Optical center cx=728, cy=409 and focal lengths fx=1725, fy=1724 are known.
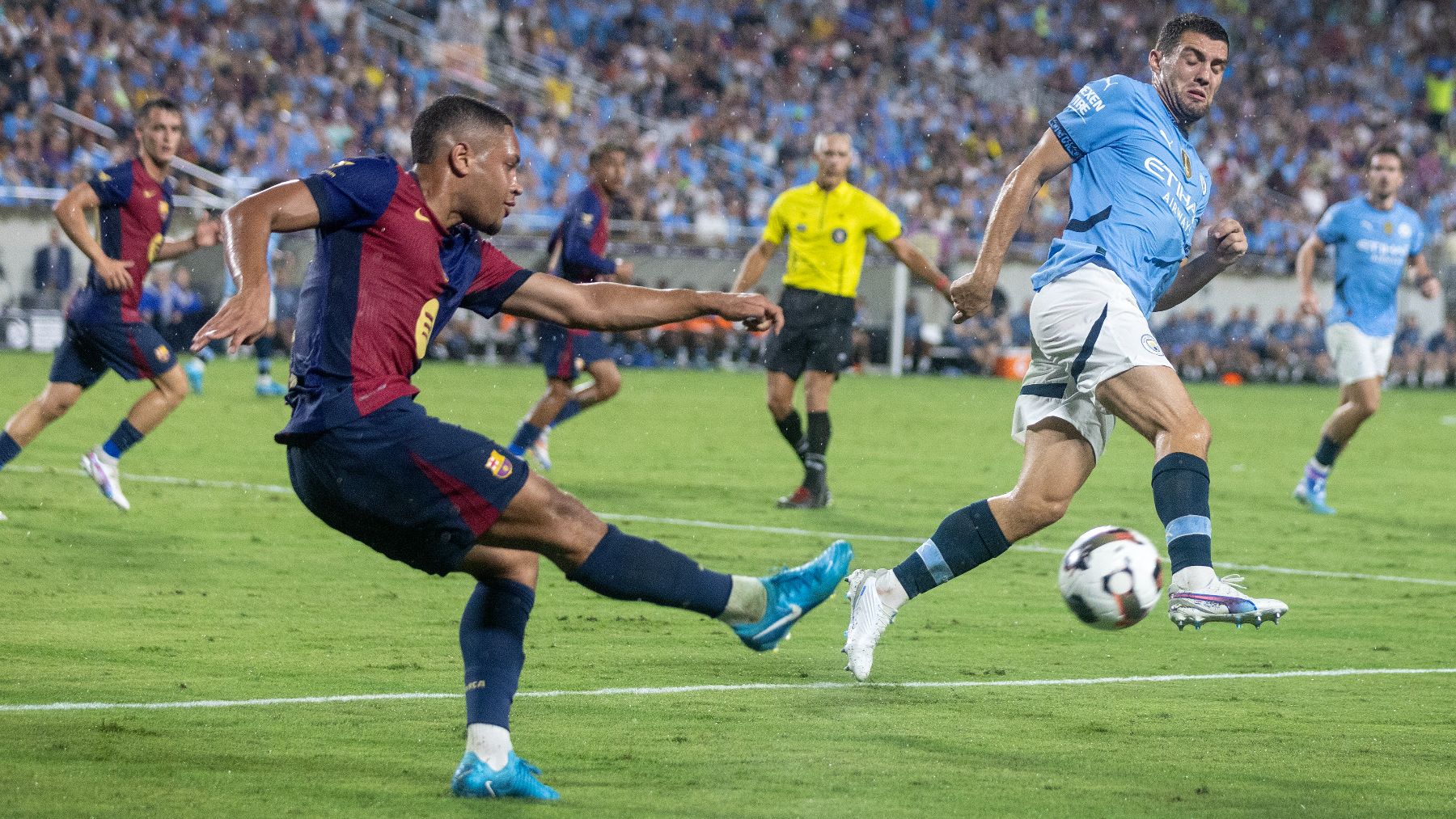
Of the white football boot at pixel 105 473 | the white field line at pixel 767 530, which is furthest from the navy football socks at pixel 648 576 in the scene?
the white football boot at pixel 105 473

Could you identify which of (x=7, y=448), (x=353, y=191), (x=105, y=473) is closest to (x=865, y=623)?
(x=353, y=191)

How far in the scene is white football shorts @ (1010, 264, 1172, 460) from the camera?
611cm

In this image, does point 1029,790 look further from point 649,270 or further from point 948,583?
point 649,270

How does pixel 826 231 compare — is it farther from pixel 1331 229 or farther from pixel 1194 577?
pixel 1194 577

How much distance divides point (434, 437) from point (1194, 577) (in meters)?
2.66

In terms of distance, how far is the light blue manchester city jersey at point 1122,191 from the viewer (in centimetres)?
647

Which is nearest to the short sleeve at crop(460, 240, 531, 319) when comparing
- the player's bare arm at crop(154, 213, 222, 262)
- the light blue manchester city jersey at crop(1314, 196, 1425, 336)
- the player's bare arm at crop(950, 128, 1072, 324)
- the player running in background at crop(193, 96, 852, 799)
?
the player running in background at crop(193, 96, 852, 799)

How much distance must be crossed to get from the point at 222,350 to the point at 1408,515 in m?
20.5

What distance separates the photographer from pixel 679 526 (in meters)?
10.7

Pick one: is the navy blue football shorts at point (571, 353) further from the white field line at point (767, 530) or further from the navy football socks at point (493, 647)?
the navy football socks at point (493, 647)

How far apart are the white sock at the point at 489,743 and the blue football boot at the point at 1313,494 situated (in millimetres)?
9620

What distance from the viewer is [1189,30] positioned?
→ 6.57m

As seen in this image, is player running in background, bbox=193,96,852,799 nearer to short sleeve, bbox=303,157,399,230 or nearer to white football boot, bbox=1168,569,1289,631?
short sleeve, bbox=303,157,399,230

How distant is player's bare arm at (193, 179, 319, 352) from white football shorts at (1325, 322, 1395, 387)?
34.5 feet
